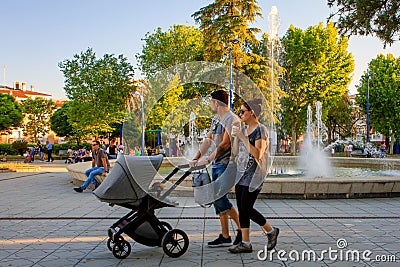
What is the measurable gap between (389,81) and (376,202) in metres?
46.2

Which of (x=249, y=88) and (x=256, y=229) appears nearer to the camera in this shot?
(x=249, y=88)

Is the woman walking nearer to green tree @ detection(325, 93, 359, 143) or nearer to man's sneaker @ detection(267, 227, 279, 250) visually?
man's sneaker @ detection(267, 227, 279, 250)

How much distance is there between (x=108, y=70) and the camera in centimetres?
4003

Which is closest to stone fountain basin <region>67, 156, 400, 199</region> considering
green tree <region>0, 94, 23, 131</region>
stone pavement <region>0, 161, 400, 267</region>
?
stone pavement <region>0, 161, 400, 267</region>

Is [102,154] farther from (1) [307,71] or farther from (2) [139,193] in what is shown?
(1) [307,71]

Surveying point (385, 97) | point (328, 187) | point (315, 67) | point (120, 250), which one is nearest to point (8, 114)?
point (315, 67)

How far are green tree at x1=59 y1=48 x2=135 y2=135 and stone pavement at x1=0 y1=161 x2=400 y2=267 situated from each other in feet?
95.3

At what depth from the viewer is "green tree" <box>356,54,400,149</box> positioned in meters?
51.0

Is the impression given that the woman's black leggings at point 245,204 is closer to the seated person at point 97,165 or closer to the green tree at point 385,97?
the seated person at point 97,165

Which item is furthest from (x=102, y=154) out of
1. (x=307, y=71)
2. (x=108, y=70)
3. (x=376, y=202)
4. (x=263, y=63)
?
(x=307, y=71)

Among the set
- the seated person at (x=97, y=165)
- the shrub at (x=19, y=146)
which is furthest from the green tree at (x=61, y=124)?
the seated person at (x=97, y=165)

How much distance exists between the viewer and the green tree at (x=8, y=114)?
201ft

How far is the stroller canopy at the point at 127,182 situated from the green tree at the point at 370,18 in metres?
5.53

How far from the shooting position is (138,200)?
5559 millimetres
